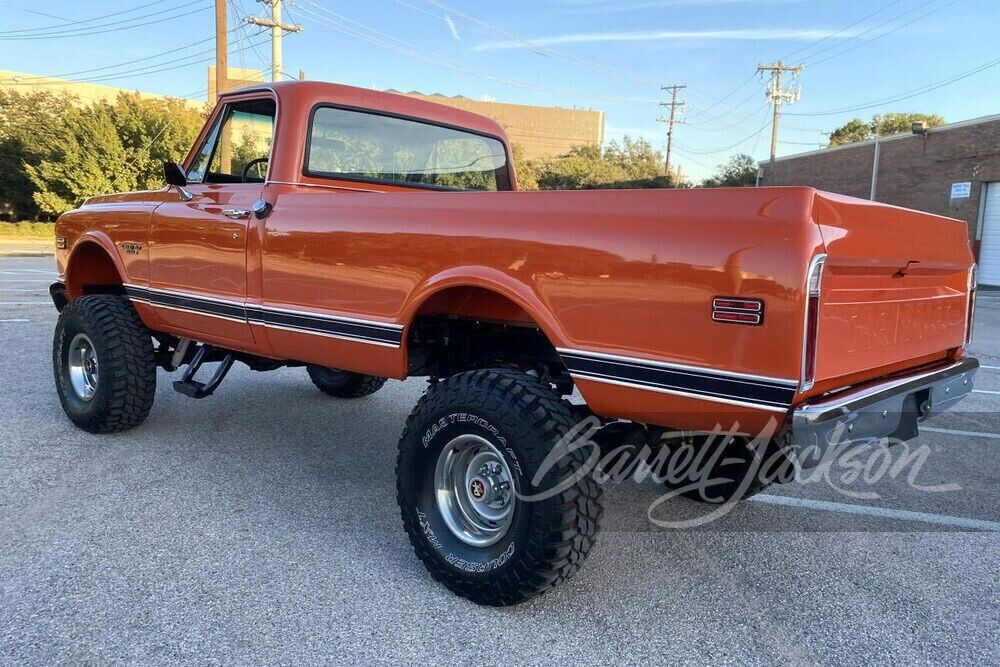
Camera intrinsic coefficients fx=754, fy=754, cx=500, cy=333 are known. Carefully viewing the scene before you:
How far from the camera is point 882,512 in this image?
3.94 m

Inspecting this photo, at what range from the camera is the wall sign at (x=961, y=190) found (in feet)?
77.1

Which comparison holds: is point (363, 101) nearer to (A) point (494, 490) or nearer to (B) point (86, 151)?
(A) point (494, 490)

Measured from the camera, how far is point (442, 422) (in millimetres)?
2975

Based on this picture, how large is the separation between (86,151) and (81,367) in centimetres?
3197

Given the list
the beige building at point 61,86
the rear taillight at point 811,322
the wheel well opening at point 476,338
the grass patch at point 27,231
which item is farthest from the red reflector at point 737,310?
the beige building at point 61,86

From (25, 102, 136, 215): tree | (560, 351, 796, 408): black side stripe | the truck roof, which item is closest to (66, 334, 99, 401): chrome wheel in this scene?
the truck roof

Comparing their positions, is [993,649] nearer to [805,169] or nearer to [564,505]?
[564,505]

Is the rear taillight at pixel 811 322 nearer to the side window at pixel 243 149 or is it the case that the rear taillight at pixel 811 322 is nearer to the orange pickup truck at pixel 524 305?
the orange pickup truck at pixel 524 305

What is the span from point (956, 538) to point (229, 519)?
3486 mm

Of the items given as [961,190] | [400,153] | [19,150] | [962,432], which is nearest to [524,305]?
[400,153]

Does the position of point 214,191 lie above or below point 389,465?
above

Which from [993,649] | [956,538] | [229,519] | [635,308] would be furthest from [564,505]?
[956,538]

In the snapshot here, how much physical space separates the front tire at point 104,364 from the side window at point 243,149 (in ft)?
3.47

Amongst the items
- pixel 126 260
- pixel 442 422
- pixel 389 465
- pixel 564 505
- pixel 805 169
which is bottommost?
pixel 389 465
